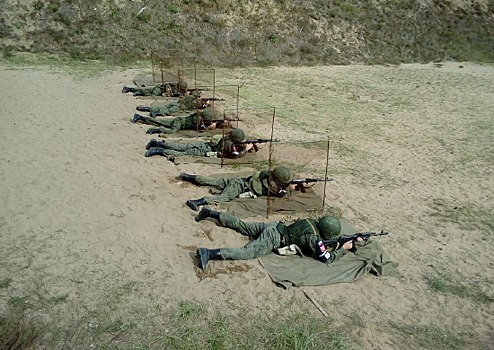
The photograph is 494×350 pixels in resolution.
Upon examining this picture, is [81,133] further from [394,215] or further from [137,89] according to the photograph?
[394,215]

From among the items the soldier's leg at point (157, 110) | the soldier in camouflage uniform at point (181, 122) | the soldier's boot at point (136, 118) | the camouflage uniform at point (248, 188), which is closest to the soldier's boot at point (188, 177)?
the camouflage uniform at point (248, 188)

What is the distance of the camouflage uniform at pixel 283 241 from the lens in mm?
7733

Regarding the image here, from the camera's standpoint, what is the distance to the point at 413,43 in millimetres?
26812

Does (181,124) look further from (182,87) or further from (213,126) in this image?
(182,87)

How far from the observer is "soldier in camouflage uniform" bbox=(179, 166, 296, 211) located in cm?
933

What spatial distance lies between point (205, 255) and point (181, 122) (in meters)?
6.98

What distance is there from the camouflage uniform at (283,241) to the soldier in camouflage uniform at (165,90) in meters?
9.74

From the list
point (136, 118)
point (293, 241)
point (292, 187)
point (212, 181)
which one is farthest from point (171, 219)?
point (136, 118)

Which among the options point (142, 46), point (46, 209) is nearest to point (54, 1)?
point (142, 46)

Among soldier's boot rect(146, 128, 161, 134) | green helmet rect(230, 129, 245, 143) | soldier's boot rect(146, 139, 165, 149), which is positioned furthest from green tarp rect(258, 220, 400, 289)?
soldier's boot rect(146, 128, 161, 134)

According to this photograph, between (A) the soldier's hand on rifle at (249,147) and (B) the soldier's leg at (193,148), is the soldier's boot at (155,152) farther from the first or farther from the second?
(A) the soldier's hand on rifle at (249,147)

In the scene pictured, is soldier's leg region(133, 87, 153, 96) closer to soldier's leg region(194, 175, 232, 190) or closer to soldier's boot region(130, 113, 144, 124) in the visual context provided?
soldier's boot region(130, 113, 144, 124)

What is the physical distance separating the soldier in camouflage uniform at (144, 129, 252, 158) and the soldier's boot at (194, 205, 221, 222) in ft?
9.85

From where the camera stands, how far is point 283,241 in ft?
26.4
